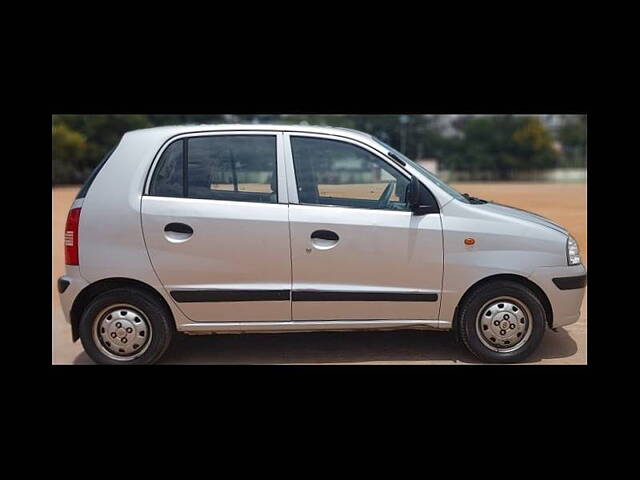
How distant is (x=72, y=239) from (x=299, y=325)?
6.32 ft

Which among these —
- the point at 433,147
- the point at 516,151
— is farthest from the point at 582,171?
the point at 433,147

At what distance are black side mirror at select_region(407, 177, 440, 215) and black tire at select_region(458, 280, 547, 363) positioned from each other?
2.54 ft

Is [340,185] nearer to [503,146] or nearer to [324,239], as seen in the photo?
[324,239]

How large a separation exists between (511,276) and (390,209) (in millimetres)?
1143

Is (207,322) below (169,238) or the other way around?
below

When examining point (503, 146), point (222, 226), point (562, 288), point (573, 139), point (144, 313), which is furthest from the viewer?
point (573, 139)

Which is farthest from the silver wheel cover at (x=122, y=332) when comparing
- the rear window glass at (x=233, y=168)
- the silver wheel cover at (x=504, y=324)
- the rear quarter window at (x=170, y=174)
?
the silver wheel cover at (x=504, y=324)

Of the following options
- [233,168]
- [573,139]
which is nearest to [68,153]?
[233,168]

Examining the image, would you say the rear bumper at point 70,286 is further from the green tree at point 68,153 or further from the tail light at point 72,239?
the green tree at point 68,153

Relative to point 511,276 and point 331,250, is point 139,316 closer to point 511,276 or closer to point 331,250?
point 331,250

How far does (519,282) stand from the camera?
15.7ft

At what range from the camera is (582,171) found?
156 ft
